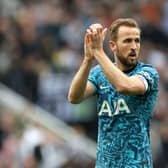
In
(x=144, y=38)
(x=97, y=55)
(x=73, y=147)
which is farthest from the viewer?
(x=144, y=38)

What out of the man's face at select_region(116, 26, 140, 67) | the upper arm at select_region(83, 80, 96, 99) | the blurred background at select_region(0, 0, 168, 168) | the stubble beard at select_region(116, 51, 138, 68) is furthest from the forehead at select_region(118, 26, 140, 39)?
the blurred background at select_region(0, 0, 168, 168)

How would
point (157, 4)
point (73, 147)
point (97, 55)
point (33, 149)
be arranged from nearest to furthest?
1. point (97, 55)
2. point (33, 149)
3. point (73, 147)
4. point (157, 4)

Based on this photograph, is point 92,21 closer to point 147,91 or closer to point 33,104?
point 33,104

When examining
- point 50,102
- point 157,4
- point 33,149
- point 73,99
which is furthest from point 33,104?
point 73,99

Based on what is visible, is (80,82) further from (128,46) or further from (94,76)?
(128,46)

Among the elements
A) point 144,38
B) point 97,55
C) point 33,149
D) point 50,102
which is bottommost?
point 97,55

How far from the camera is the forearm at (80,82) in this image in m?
9.03

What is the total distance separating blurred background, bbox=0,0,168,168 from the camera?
15.1 meters

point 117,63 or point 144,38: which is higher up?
point 144,38

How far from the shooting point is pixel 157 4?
18.7 m

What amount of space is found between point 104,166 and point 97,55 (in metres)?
1.07

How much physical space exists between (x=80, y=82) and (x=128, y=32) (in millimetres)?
583

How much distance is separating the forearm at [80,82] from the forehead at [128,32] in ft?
1.29

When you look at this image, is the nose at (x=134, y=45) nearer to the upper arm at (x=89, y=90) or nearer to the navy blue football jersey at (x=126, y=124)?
the navy blue football jersey at (x=126, y=124)
